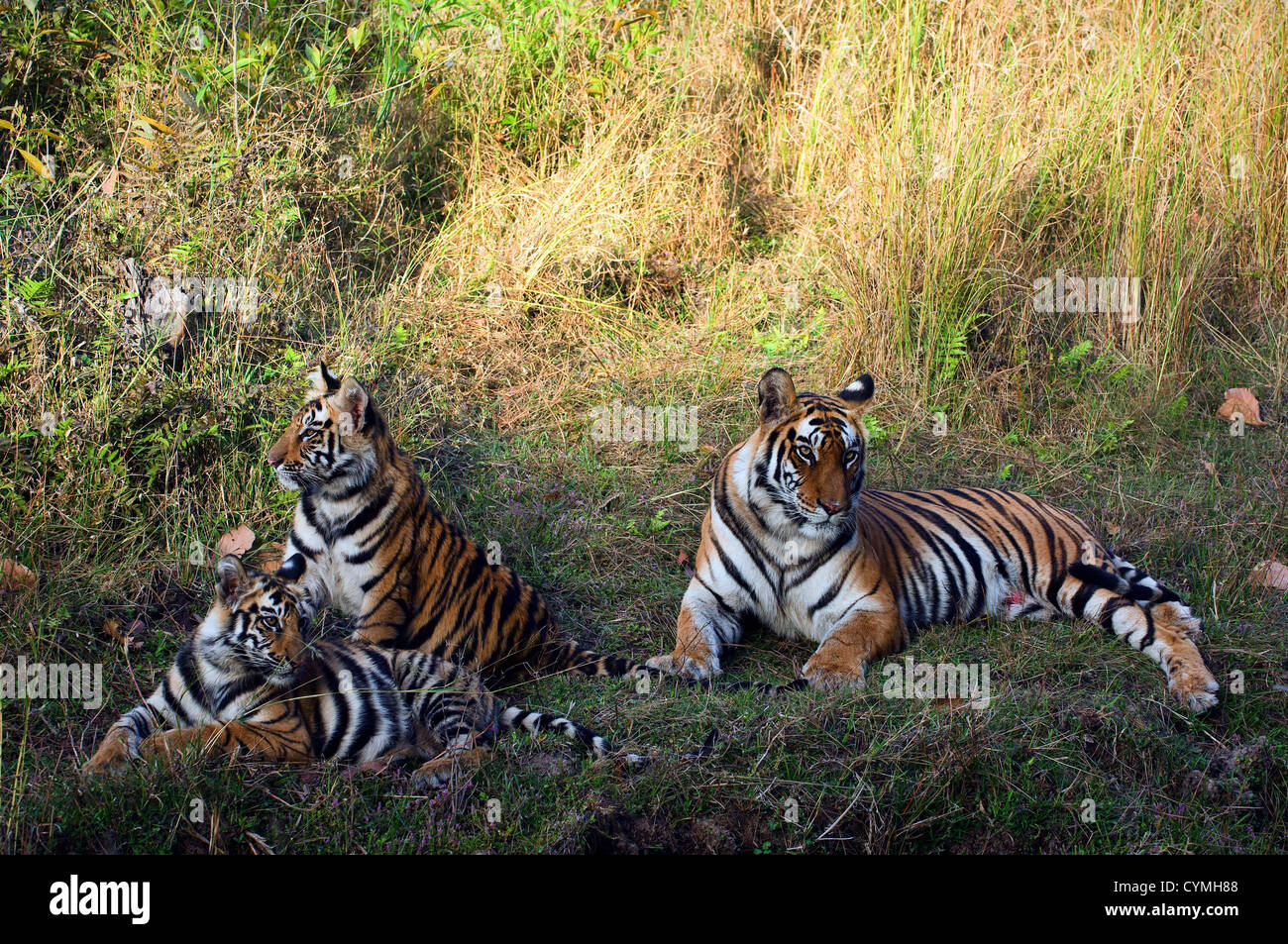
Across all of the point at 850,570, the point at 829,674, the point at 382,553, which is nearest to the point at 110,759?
the point at 382,553

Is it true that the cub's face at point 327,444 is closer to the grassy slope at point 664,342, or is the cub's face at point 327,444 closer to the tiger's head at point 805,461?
the grassy slope at point 664,342

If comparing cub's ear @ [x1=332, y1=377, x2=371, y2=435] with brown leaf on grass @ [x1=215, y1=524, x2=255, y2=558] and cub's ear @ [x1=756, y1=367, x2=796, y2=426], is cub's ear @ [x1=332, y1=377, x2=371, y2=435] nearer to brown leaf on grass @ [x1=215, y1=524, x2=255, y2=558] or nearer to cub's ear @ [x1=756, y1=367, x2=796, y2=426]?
brown leaf on grass @ [x1=215, y1=524, x2=255, y2=558]

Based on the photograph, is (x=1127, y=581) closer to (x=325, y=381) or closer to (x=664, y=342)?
(x=664, y=342)

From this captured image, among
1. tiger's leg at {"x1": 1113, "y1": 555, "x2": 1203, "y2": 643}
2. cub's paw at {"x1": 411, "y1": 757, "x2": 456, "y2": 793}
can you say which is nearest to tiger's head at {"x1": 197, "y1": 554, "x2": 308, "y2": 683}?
cub's paw at {"x1": 411, "y1": 757, "x2": 456, "y2": 793}

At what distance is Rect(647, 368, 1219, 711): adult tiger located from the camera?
4.62 metres

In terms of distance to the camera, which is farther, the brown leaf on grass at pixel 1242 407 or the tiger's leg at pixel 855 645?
the brown leaf on grass at pixel 1242 407

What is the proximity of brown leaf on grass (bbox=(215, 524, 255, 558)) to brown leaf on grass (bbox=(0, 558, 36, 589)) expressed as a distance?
2.30ft

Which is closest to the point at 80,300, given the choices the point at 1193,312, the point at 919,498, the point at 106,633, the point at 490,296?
the point at 106,633

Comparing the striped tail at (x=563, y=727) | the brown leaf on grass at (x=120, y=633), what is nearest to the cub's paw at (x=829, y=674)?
the striped tail at (x=563, y=727)

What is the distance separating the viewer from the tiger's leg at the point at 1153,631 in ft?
14.6

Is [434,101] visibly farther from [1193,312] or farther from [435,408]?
[1193,312]

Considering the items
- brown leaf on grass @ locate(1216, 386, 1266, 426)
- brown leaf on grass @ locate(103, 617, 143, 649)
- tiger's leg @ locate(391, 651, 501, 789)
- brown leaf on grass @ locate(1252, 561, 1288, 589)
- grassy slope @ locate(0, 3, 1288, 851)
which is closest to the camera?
tiger's leg @ locate(391, 651, 501, 789)

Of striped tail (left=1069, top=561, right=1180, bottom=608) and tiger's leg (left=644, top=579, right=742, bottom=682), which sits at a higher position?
striped tail (left=1069, top=561, right=1180, bottom=608)

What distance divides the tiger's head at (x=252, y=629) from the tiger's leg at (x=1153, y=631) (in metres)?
3.24
